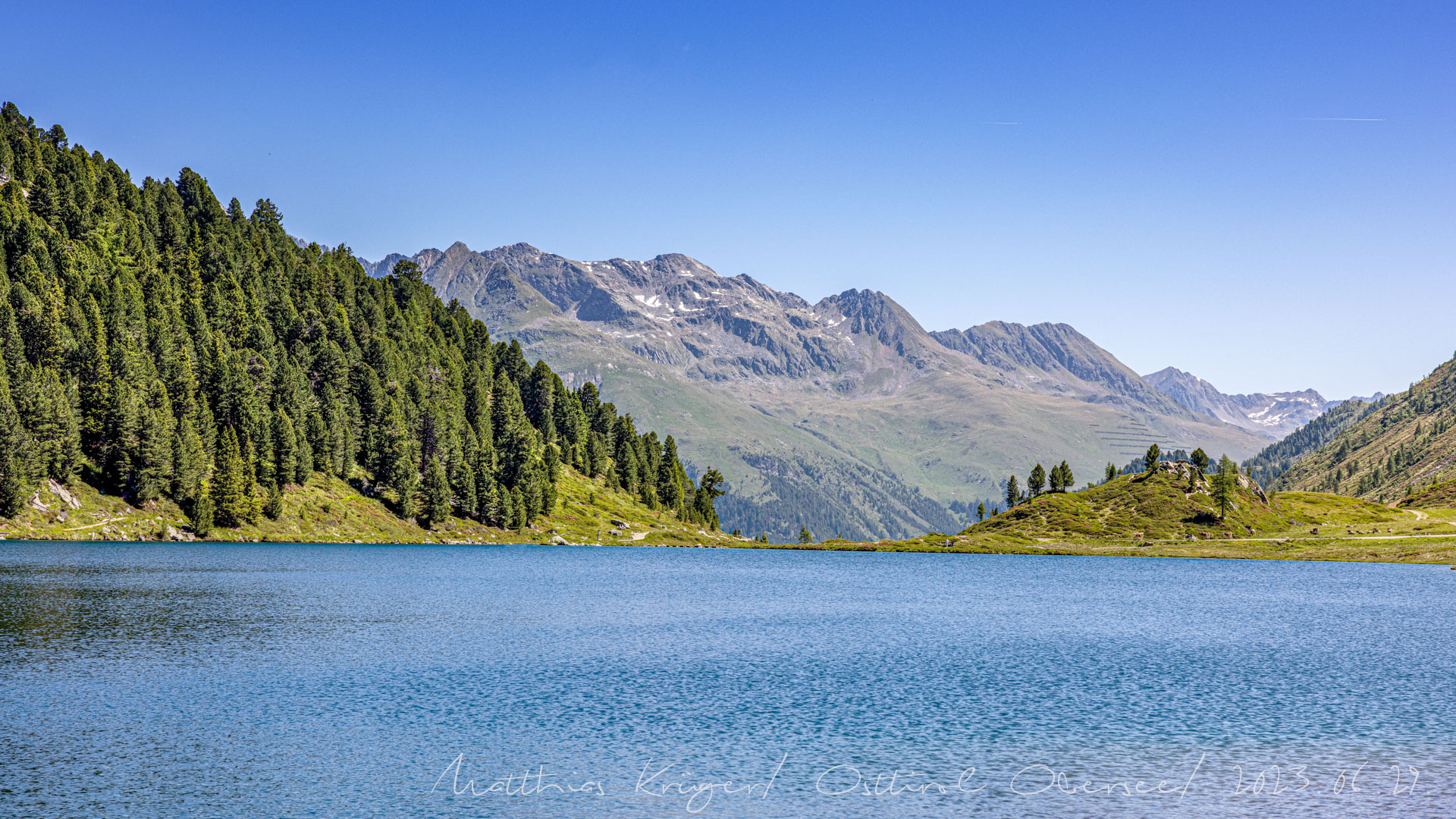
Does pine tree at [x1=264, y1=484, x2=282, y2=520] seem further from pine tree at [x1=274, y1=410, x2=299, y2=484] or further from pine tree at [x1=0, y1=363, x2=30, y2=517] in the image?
pine tree at [x1=0, y1=363, x2=30, y2=517]

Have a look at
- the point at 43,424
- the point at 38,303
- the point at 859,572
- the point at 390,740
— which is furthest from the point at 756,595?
the point at 38,303

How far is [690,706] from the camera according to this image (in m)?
46.7

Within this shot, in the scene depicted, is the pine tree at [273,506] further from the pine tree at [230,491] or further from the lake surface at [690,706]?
the lake surface at [690,706]

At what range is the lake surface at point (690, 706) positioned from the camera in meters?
31.8

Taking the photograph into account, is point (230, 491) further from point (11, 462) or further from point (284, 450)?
point (11, 462)

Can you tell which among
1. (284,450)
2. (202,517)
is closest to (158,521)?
(202,517)

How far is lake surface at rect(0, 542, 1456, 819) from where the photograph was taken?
104 feet

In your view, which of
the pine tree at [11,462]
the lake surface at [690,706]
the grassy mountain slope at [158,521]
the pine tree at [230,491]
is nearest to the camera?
the lake surface at [690,706]

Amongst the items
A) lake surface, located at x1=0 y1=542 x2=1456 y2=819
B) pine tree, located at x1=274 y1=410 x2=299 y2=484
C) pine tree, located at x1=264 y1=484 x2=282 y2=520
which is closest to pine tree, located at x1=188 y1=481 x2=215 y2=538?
pine tree, located at x1=264 y1=484 x2=282 y2=520

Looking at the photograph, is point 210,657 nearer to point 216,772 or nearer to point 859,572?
point 216,772

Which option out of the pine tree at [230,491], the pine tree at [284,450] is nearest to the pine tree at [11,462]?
the pine tree at [230,491]

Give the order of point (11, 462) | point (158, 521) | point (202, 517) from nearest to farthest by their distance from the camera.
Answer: point (11, 462)
point (158, 521)
point (202, 517)

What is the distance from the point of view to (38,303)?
566 feet

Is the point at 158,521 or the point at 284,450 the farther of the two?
the point at 284,450
